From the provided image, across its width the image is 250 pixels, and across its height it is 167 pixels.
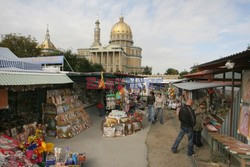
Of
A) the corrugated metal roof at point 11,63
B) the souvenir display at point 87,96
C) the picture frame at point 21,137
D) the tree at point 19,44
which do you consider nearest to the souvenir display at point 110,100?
the souvenir display at point 87,96

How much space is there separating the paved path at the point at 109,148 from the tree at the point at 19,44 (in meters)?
23.4

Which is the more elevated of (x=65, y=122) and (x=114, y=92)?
(x=114, y=92)

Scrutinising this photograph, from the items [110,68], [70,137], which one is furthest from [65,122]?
[110,68]

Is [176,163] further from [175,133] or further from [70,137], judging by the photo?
[70,137]

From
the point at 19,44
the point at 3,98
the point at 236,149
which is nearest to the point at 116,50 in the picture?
the point at 19,44

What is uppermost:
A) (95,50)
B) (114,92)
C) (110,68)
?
(95,50)

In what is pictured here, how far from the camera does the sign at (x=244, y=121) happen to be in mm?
4043

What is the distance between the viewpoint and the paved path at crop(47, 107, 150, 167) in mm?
4852

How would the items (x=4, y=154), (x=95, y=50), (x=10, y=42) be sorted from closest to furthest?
(x=4, y=154) → (x=10, y=42) → (x=95, y=50)

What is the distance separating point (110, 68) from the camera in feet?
257

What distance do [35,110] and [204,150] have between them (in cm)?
659

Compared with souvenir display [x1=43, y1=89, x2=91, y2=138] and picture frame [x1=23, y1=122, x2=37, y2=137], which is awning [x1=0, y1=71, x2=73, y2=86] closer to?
souvenir display [x1=43, y1=89, x2=91, y2=138]

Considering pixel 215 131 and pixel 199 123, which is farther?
pixel 199 123

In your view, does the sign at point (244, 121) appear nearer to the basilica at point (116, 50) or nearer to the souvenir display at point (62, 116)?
the souvenir display at point (62, 116)
